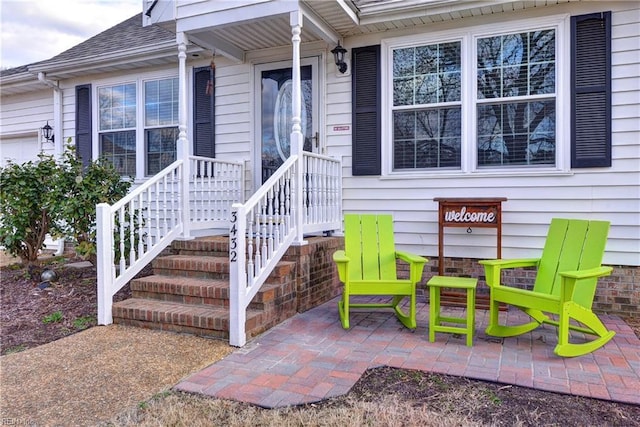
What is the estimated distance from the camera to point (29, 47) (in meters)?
10.8

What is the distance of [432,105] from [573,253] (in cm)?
224

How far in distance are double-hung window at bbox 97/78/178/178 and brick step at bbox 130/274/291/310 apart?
2.69 m

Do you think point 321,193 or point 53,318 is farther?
point 321,193

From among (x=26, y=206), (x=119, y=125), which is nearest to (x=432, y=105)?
(x=119, y=125)

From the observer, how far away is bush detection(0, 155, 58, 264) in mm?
5402

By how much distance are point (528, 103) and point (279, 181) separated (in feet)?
8.92

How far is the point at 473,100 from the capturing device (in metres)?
4.80

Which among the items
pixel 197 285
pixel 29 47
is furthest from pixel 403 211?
pixel 29 47

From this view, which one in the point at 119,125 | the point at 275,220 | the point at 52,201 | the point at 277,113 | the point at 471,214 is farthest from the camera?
the point at 119,125

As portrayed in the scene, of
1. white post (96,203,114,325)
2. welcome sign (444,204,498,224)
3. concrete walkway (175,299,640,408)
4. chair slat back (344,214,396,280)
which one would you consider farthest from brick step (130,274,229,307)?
welcome sign (444,204,498,224)

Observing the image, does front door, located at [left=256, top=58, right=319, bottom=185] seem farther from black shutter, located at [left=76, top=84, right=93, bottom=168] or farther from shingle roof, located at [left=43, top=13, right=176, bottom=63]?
black shutter, located at [left=76, top=84, right=93, bottom=168]

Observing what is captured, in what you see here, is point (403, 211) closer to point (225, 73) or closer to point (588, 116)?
point (588, 116)

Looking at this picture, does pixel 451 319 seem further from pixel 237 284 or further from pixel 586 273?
pixel 237 284

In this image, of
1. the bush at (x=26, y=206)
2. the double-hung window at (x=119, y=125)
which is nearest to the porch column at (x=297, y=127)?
the bush at (x=26, y=206)
